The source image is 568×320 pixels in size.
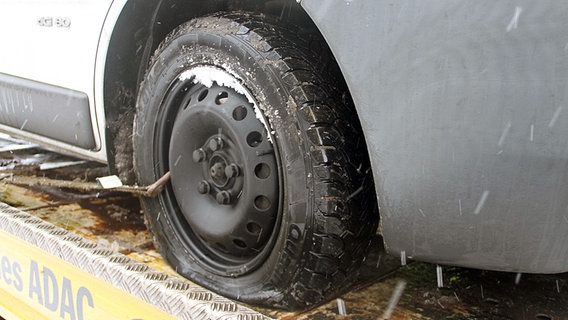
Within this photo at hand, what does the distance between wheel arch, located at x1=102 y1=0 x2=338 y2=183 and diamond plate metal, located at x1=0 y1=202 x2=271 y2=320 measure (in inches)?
17.8

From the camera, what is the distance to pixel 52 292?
175 cm

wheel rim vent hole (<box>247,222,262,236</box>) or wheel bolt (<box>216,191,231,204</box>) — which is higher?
wheel bolt (<box>216,191,231,204</box>)

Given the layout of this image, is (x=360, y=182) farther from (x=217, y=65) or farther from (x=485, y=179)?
(x=217, y=65)

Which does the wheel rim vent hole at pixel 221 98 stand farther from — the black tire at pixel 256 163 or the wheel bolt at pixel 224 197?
the wheel bolt at pixel 224 197

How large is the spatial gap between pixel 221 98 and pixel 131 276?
631 millimetres

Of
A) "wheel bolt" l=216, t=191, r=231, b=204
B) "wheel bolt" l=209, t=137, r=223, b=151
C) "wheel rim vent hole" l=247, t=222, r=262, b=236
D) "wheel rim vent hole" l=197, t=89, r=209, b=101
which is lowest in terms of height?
"wheel rim vent hole" l=247, t=222, r=262, b=236

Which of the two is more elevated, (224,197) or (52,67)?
(52,67)

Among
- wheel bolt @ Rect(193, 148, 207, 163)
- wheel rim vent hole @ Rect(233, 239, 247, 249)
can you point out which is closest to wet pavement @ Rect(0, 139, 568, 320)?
wheel rim vent hole @ Rect(233, 239, 247, 249)

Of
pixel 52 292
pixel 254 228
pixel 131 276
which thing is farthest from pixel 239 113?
pixel 52 292

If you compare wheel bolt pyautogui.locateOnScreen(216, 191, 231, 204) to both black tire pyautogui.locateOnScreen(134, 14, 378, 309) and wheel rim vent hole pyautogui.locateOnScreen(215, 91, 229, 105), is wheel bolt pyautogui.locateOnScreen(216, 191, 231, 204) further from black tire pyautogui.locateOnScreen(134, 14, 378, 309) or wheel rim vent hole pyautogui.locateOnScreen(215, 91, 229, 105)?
wheel rim vent hole pyautogui.locateOnScreen(215, 91, 229, 105)

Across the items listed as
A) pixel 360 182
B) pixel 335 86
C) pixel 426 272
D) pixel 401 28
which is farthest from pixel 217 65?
pixel 426 272

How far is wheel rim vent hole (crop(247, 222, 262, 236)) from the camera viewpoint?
1.83 m

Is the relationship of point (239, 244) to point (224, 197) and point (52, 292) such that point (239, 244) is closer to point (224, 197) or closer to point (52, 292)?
point (224, 197)

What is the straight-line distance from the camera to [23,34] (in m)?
2.46
